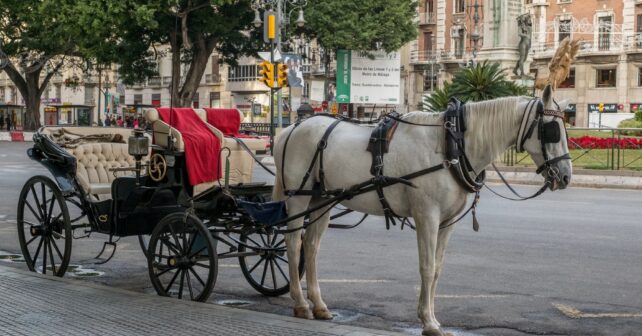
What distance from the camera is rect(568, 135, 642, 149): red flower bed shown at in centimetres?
2472

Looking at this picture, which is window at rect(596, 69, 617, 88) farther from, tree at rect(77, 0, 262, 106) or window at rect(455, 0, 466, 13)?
tree at rect(77, 0, 262, 106)

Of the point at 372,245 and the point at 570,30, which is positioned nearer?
the point at 372,245

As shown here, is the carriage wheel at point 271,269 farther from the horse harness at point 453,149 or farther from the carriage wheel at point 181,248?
the horse harness at point 453,149

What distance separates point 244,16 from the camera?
44.5 m

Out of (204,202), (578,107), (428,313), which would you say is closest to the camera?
(428,313)

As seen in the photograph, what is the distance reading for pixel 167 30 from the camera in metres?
42.8

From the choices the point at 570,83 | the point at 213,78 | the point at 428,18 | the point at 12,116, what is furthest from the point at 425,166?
the point at 213,78

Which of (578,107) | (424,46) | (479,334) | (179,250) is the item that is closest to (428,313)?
(479,334)

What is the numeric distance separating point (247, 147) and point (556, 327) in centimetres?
338

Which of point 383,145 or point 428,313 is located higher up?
point 383,145

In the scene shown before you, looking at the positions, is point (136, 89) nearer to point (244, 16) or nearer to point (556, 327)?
point (244, 16)

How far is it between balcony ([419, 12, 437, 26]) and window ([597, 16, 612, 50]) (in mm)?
15827

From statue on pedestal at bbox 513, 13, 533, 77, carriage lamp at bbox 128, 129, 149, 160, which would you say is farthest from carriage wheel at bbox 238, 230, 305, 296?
statue on pedestal at bbox 513, 13, 533, 77

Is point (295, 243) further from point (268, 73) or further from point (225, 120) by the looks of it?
point (268, 73)
